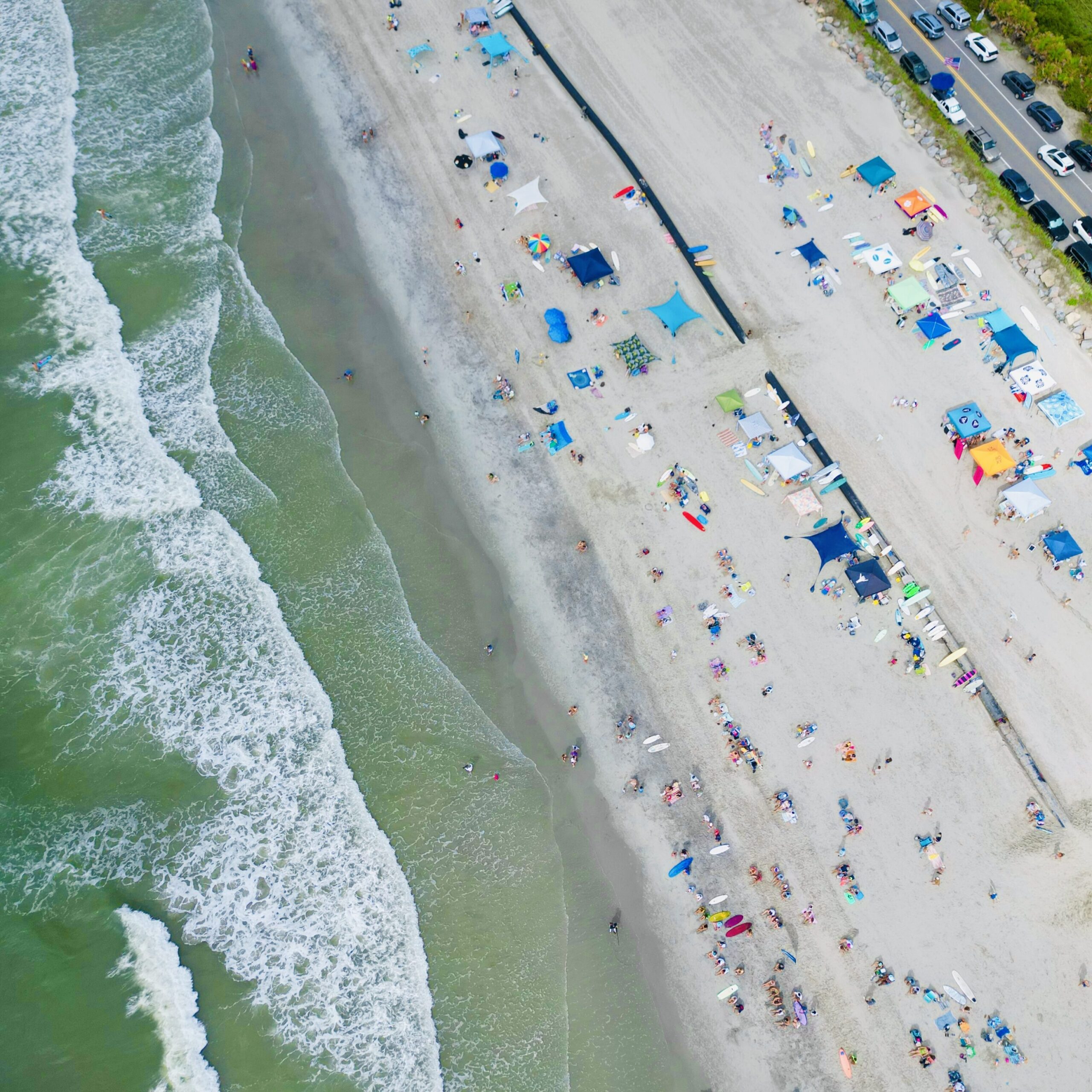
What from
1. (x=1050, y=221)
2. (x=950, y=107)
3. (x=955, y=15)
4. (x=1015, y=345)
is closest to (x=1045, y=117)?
(x=950, y=107)

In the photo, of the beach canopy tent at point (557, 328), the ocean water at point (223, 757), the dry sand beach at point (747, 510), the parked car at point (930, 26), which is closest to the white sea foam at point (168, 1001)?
the ocean water at point (223, 757)

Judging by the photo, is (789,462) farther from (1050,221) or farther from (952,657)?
(1050,221)

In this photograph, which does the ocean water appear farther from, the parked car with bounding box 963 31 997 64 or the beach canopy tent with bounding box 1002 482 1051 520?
the parked car with bounding box 963 31 997 64

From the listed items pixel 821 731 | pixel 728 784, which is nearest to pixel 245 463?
pixel 728 784

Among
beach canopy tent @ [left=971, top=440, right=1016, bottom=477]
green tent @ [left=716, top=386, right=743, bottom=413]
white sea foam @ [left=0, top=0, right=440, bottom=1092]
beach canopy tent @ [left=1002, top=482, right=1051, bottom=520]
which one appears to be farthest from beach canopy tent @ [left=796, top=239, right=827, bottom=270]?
white sea foam @ [left=0, top=0, right=440, bottom=1092]

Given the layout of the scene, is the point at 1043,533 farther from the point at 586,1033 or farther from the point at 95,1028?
the point at 95,1028
